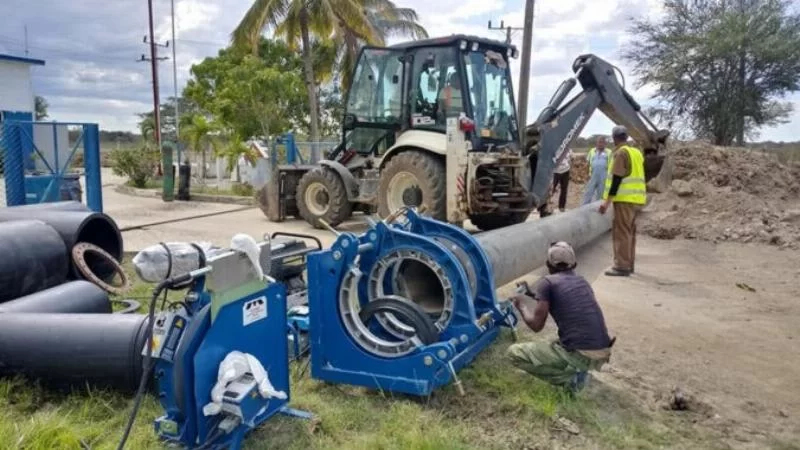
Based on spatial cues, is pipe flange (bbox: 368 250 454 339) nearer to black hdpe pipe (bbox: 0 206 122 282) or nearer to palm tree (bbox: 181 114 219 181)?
black hdpe pipe (bbox: 0 206 122 282)

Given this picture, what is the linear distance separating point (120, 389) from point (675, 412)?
10.4 feet

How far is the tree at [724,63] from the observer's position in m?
22.6

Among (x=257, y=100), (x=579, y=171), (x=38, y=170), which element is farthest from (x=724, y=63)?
(x=38, y=170)

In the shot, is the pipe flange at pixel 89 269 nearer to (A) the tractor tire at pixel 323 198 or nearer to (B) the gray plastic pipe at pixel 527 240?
(B) the gray plastic pipe at pixel 527 240

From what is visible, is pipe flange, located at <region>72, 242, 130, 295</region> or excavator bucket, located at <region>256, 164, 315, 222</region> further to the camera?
excavator bucket, located at <region>256, 164, 315, 222</region>

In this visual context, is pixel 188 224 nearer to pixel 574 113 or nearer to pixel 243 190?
pixel 243 190

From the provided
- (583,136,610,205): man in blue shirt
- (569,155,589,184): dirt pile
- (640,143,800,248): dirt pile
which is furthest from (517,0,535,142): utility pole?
(583,136,610,205): man in blue shirt

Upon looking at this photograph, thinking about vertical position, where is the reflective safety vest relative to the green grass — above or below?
above

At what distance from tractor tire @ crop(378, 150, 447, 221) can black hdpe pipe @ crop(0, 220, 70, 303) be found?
427 centimetres

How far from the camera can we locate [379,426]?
3719 mm

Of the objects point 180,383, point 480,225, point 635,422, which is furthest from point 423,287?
point 480,225

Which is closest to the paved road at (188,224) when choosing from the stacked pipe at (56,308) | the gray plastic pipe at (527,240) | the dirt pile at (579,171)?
the stacked pipe at (56,308)

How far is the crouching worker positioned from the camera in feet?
13.1

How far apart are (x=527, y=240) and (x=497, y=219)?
145 inches
